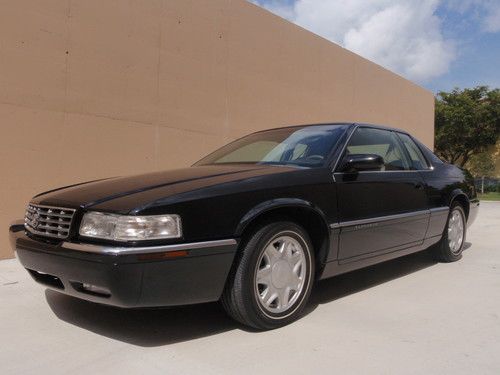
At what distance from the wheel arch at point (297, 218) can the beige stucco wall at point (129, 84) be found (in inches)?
128

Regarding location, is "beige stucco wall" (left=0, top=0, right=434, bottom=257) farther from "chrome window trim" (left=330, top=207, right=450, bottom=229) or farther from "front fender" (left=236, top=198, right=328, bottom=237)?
"chrome window trim" (left=330, top=207, right=450, bottom=229)

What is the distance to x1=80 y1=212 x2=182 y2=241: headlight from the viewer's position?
2.66 m

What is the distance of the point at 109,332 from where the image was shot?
312 centimetres

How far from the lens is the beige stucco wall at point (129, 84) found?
523 cm

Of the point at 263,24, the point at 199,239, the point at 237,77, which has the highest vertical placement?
the point at 263,24

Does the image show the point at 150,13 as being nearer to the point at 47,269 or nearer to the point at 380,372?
the point at 47,269

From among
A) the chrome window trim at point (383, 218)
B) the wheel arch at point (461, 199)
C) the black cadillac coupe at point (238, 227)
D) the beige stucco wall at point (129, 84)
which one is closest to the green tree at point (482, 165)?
the beige stucco wall at point (129, 84)

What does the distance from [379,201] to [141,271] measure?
2.12 meters

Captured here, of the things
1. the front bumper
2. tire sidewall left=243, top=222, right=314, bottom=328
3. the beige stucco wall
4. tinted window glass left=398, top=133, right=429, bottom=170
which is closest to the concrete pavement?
tire sidewall left=243, top=222, right=314, bottom=328

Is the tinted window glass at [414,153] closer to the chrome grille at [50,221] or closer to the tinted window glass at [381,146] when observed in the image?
the tinted window glass at [381,146]

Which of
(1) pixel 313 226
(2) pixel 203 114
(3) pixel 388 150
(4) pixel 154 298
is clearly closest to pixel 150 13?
(2) pixel 203 114

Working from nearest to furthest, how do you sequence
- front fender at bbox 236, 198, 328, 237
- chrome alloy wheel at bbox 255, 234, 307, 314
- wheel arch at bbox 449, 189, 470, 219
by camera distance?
front fender at bbox 236, 198, 328, 237, chrome alloy wheel at bbox 255, 234, 307, 314, wheel arch at bbox 449, 189, 470, 219

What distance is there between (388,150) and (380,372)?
8.09ft

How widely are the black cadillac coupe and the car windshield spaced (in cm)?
1
